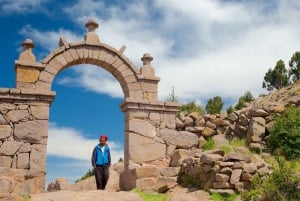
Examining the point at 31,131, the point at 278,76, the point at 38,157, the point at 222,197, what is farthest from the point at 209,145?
the point at 278,76

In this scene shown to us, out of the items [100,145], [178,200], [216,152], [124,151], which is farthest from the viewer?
[124,151]

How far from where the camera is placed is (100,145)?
9.66 meters

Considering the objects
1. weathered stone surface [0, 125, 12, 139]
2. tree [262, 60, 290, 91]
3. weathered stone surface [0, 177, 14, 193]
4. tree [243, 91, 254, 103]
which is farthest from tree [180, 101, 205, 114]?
tree [262, 60, 290, 91]

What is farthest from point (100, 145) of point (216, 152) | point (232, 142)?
point (232, 142)

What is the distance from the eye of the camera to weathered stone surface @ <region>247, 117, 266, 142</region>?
10.3 m

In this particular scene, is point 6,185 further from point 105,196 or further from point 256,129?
point 256,129

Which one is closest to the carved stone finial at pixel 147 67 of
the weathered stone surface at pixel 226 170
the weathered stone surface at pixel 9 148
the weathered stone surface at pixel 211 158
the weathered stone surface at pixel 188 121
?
the weathered stone surface at pixel 188 121

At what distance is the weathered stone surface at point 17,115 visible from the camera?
369 inches

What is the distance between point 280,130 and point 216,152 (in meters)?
1.99

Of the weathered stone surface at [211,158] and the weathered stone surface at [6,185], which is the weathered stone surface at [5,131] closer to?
the weathered stone surface at [6,185]

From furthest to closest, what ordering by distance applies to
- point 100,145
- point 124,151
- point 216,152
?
1. point 124,151
2. point 100,145
3. point 216,152

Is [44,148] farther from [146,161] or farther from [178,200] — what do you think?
[178,200]

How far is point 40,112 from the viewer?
958cm

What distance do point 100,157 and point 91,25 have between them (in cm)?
348
